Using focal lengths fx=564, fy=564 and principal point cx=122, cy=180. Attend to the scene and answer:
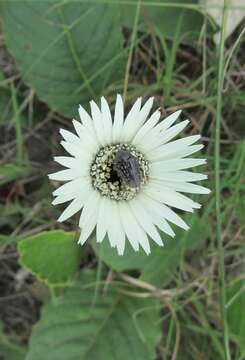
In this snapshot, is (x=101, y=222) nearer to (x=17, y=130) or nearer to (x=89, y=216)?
(x=89, y=216)

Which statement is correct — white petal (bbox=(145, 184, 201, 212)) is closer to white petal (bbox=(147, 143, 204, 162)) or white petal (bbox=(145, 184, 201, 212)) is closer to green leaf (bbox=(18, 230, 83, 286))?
white petal (bbox=(147, 143, 204, 162))

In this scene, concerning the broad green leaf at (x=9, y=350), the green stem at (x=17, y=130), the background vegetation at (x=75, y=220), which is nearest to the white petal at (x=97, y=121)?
the background vegetation at (x=75, y=220)

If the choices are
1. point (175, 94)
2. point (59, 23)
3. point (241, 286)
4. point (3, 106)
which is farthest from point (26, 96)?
point (241, 286)

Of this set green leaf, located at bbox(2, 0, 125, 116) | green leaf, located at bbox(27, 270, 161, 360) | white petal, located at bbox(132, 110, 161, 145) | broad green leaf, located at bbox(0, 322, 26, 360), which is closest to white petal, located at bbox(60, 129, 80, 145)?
white petal, located at bbox(132, 110, 161, 145)

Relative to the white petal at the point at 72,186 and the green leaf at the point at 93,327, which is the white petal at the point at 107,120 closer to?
the white petal at the point at 72,186

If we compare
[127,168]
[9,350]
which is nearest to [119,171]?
[127,168]
